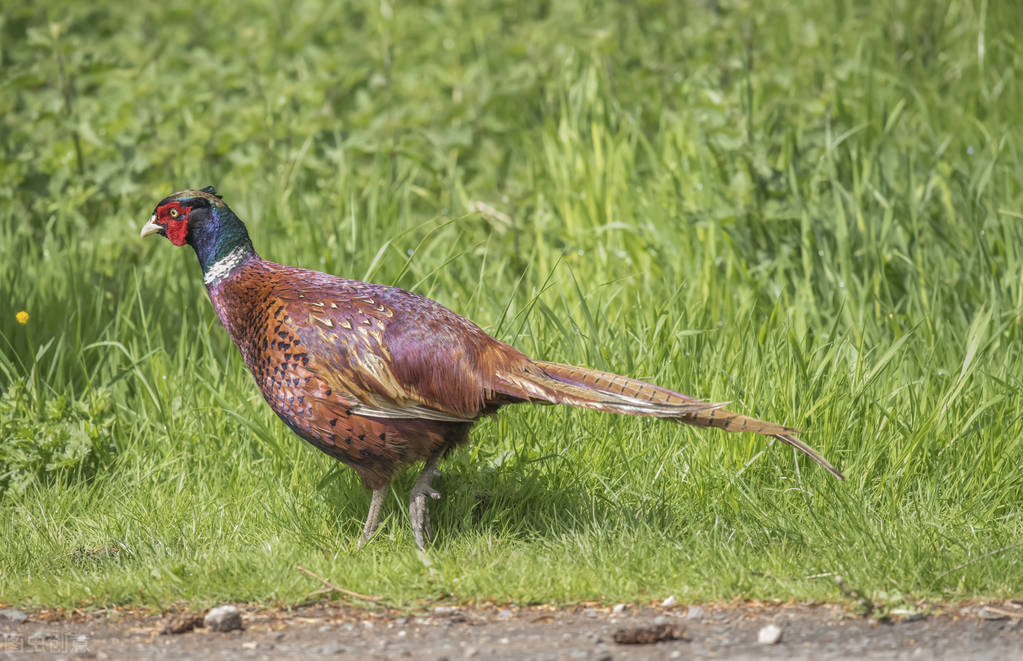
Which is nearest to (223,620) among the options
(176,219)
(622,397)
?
(622,397)

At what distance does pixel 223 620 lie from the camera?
3494mm

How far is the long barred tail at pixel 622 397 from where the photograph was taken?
12.1 feet

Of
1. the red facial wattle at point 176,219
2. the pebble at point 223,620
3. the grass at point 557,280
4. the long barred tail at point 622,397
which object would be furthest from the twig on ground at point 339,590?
the red facial wattle at point 176,219

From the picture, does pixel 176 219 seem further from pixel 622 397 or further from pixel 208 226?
pixel 622 397

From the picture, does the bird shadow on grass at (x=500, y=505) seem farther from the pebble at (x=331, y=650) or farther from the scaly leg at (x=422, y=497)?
the pebble at (x=331, y=650)

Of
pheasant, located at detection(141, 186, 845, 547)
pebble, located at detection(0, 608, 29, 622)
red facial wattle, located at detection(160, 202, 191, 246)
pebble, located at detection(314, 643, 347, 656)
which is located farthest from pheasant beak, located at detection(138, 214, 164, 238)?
pebble, located at detection(314, 643, 347, 656)

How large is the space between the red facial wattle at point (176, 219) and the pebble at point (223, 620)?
140 cm

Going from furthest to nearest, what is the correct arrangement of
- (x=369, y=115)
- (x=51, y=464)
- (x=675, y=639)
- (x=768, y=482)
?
(x=369, y=115) < (x=51, y=464) < (x=768, y=482) < (x=675, y=639)

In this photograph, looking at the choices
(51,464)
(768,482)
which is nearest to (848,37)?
(768,482)

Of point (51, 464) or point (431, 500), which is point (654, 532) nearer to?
point (431, 500)

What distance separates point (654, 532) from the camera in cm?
415

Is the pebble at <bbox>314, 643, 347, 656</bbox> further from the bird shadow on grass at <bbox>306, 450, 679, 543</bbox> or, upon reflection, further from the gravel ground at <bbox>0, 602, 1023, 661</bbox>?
the bird shadow on grass at <bbox>306, 450, 679, 543</bbox>

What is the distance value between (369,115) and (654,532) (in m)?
3.90

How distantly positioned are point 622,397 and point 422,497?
2.61 ft
